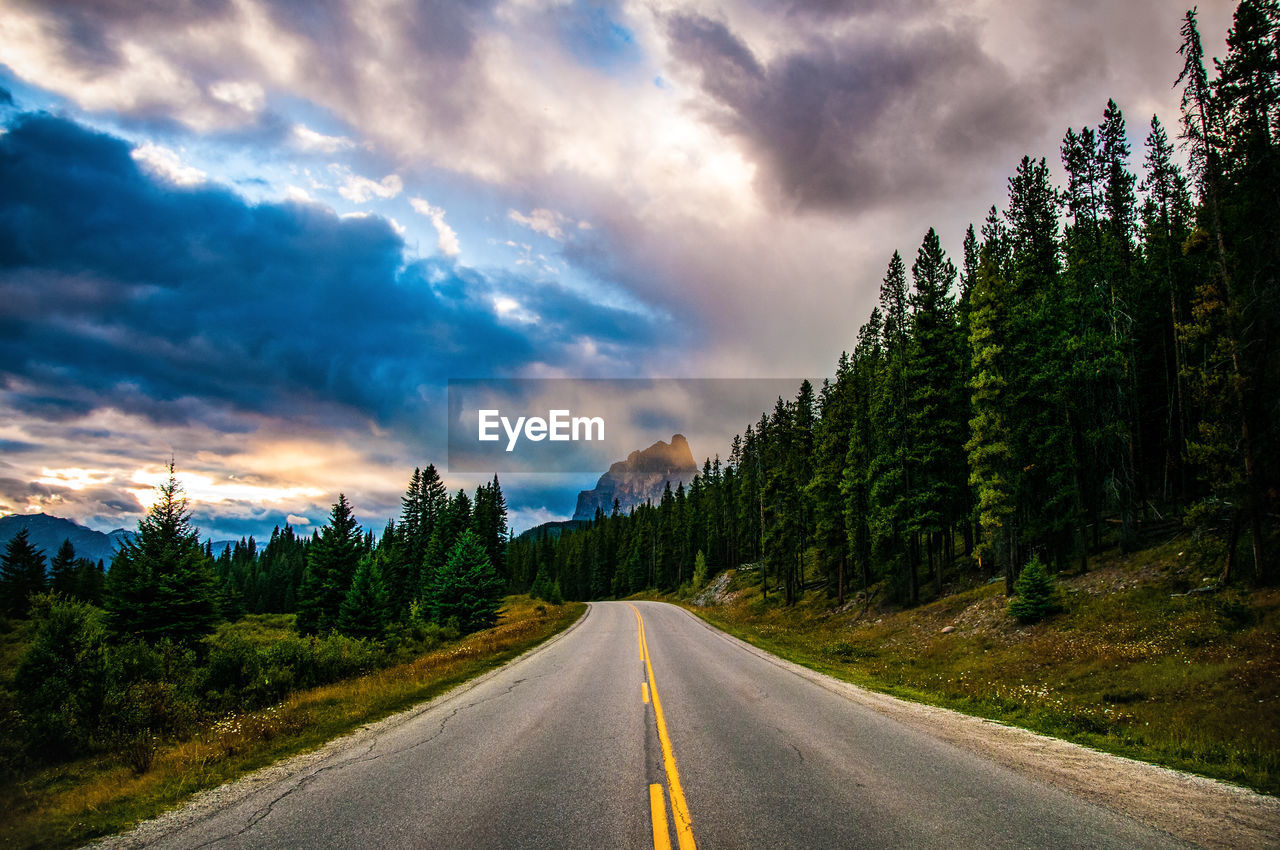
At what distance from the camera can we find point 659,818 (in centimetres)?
511

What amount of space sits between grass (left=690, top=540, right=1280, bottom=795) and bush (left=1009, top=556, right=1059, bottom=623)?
43 centimetres

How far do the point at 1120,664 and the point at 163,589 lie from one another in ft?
123

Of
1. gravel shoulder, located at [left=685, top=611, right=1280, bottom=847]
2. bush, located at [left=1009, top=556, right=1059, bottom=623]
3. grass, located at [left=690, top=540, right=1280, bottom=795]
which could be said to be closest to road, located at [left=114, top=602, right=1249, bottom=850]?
gravel shoulder, located at [left=685, top=611, right=1280, bottom=847]

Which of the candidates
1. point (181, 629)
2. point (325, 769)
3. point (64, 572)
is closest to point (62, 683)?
point (325, 769)

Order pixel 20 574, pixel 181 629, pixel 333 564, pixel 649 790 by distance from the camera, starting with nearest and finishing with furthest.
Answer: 1. pixel 649 790
2. pixel 181 629
3. pixel 333 564
4. pixel 20 574

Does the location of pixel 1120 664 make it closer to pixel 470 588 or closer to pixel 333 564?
pixel 470 588

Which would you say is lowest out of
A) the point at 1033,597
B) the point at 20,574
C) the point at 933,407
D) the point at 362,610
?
the point at 362,610

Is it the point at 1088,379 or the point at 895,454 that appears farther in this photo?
the point at 895,454

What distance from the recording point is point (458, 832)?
485 centimetres

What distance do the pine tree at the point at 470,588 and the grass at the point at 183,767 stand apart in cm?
2224

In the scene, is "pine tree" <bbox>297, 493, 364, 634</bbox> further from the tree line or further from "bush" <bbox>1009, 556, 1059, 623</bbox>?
"bush" <bbox>1009, 556, 1059, 623</bbox>

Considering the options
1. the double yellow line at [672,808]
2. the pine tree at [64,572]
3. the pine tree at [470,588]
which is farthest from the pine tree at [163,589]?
the pine tree at [64,572]

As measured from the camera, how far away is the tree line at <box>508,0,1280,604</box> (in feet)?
52.6

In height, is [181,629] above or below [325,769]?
below
